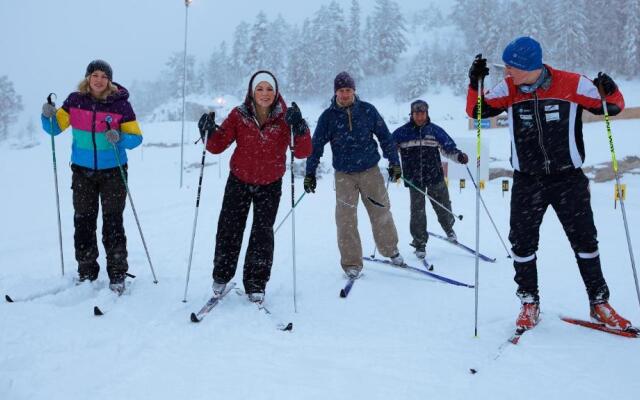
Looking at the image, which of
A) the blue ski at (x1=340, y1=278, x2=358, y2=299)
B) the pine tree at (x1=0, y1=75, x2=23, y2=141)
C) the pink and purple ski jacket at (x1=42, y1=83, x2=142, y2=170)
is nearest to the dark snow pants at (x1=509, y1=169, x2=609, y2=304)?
the blue ski at (x1=340, y1=278, x2=358, y2=299)

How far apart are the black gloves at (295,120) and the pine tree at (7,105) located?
263 feet

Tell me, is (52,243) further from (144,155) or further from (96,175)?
(144,155)

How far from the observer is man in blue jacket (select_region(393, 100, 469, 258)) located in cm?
614

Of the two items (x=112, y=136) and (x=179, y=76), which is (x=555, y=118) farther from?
(x=179, y=76)

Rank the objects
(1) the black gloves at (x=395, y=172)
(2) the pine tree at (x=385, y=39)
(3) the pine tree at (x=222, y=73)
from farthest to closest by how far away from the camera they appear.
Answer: (3) the pine tree at (x=222, y=73), (2) the pine tree at (x=385, y=39), (1) the black gloves at (x=395, y=172)

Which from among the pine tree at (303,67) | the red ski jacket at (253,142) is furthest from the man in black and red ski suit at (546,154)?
the pine tree at (303,67)

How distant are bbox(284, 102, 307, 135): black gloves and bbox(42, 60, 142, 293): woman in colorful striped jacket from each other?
67.9 inches

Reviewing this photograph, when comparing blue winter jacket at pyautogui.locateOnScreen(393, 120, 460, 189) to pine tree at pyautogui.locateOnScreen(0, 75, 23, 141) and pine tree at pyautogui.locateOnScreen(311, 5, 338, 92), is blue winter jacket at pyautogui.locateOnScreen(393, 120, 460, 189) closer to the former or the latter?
pine tree at pyautogui.locateOnScreen(311, 5, 338, 92)

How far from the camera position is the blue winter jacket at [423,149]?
630 cm

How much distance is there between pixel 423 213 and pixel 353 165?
65.1 inches

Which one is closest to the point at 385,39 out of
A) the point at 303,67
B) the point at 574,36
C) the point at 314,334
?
the point at 303,67

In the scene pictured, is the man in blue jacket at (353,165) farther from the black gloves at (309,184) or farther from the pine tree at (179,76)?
the pine tree at (179,76)

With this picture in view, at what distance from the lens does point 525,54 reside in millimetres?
3180

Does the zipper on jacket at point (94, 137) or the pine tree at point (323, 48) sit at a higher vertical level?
the pine tree at point (323, 48)
